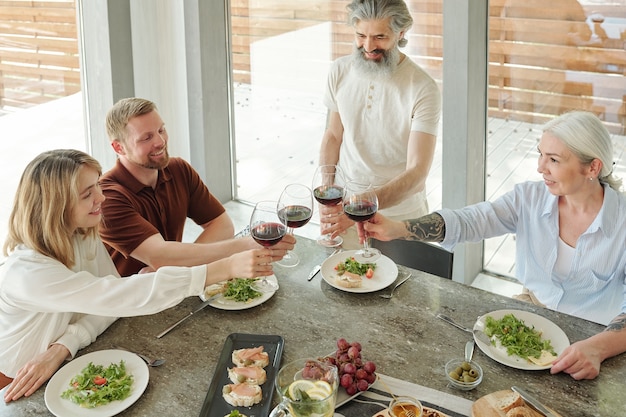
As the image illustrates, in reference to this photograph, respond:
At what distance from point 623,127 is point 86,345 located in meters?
2.79

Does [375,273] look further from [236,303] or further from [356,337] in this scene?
[236,303]

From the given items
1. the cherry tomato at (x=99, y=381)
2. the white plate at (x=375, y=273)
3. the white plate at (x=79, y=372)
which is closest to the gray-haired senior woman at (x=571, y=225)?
the white plate at (x=375, y=273)

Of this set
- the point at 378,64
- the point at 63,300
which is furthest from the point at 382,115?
the point at 63,300

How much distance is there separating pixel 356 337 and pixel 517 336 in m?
0.47

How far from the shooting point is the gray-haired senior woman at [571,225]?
248 centimetres

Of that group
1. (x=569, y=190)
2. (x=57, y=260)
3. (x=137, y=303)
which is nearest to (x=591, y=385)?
(x=569, y=190)

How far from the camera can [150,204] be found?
9.59 feet

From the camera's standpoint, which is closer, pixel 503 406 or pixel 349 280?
pixel 503 406

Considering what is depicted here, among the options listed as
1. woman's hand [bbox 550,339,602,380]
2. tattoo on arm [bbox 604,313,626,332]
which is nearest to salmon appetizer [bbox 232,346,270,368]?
woman's hand [bbox 550,339,602,380]

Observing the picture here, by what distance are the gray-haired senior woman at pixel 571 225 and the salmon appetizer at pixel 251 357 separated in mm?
745

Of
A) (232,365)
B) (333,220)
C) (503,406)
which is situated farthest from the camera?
(333,220)

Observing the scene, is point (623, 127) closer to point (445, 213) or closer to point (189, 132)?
point (445, 213)

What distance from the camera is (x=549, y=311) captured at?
2285mm

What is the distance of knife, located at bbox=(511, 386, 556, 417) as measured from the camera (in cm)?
178
